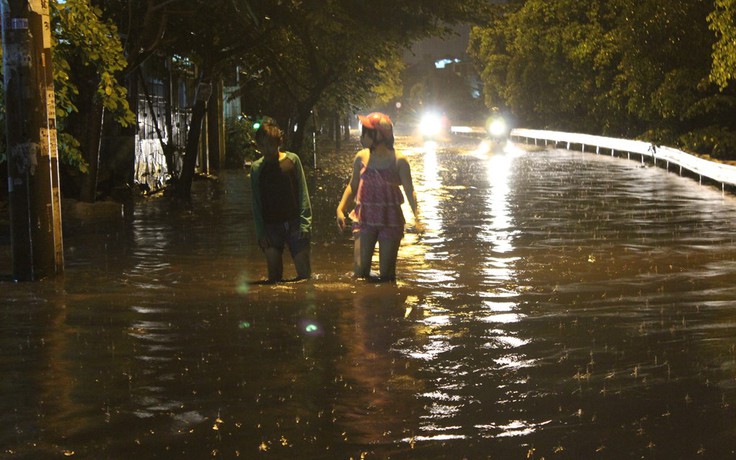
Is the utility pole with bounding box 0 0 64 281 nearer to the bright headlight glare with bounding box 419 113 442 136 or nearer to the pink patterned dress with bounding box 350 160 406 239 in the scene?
the pink patterned dress with bounding box 350 160 406 239

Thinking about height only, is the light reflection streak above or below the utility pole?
below

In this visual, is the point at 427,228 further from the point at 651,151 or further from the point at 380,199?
the point at 651,151

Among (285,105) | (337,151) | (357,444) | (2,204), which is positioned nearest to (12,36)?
(357,444)

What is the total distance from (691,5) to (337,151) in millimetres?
24767

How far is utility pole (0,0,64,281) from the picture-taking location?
39.9 feet

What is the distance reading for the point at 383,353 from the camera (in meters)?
8.56

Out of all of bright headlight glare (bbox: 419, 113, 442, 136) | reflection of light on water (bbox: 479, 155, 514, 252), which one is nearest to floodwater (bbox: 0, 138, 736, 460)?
reflection of light on water (bbox: 479, 155, 514, 252)

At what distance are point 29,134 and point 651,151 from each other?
99.2 feet

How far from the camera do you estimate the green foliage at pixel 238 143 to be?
127ft

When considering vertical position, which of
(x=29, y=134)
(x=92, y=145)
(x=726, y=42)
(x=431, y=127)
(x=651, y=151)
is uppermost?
(x=726, y=42)

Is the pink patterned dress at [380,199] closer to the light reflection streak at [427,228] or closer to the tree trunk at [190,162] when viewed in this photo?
the light reflection streak at [427,228]

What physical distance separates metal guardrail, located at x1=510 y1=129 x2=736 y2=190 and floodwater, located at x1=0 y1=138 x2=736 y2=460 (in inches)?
429

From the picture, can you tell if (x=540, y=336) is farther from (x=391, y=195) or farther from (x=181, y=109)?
(x=181, y=109)

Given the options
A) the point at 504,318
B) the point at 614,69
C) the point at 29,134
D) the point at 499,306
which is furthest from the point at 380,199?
the point at 614,69
